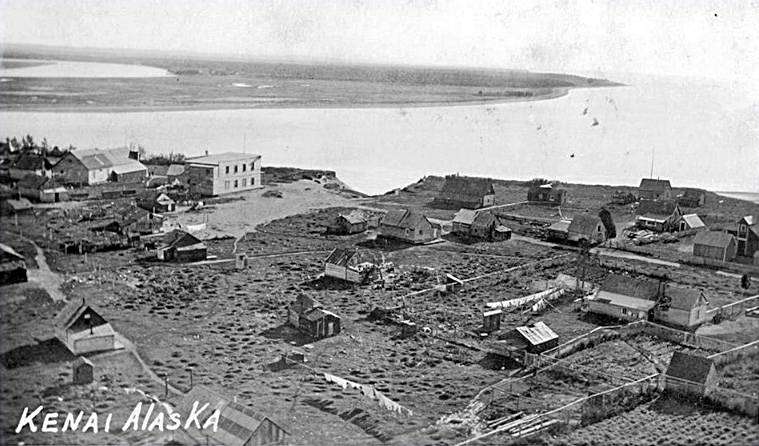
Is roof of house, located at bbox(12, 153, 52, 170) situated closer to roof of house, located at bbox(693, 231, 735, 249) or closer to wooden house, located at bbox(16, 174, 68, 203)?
wooden house, located at bbox(16, 174, 68, 203)

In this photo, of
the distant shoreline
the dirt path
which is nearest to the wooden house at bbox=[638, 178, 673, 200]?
the distant shoreline

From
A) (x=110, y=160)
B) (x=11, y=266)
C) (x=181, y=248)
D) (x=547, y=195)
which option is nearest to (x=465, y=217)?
(x=547, y=195)

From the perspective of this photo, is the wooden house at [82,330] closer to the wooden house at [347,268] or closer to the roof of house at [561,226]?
the wooden house at [347,268]

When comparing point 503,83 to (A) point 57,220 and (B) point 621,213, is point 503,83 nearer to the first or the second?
(B) point 621,213

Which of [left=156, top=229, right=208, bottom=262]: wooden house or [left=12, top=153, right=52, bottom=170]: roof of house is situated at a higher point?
[left=12, top=153, right=52, bottom=170]: roof of house

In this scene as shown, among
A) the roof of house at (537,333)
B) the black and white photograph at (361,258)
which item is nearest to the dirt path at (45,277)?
the black and white photograph at (361,258)

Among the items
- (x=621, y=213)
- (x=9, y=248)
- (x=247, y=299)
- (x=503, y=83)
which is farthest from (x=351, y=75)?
(x=621, y=213)

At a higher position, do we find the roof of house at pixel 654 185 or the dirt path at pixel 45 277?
the roof of house at pixel 654 185
